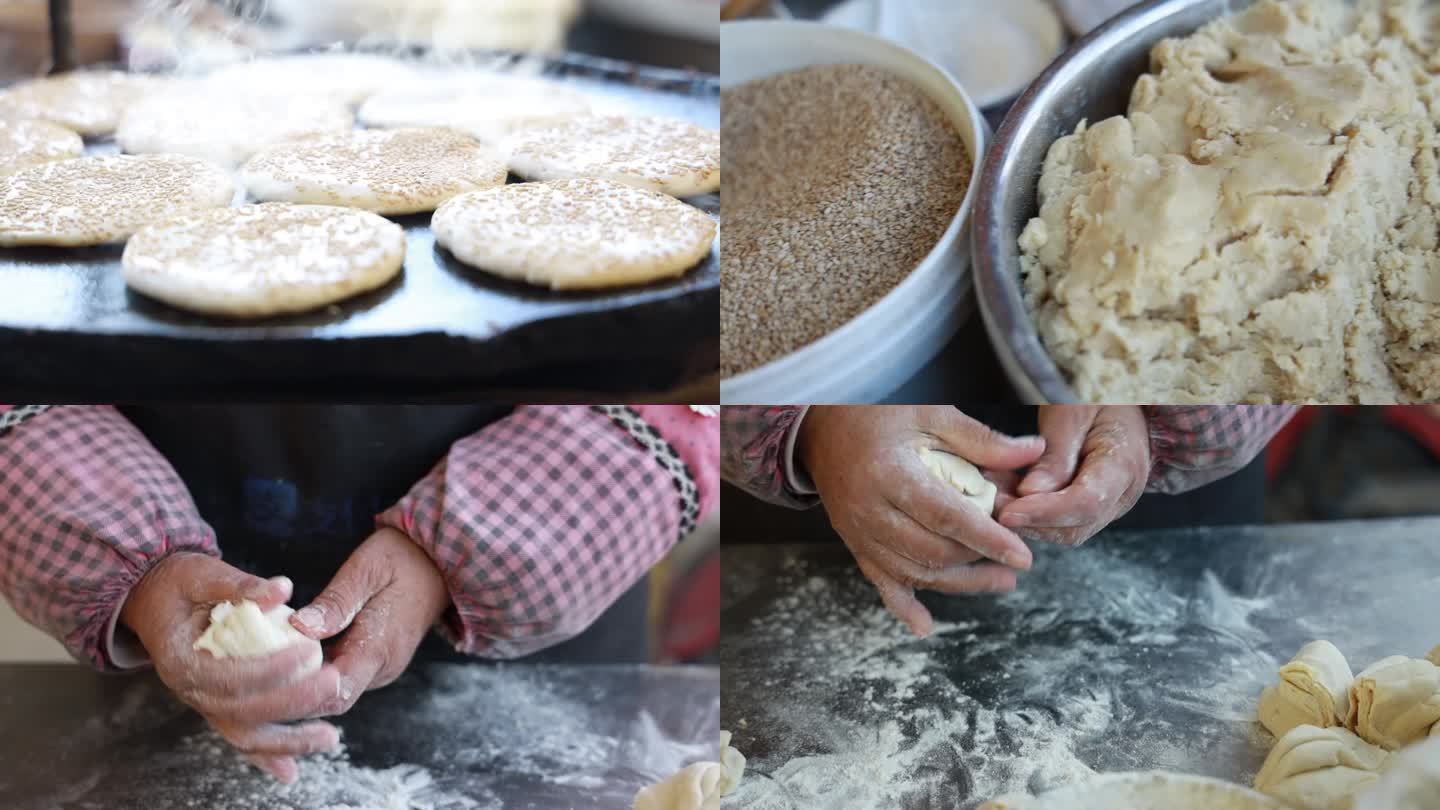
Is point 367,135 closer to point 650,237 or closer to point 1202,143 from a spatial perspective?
point 650,237

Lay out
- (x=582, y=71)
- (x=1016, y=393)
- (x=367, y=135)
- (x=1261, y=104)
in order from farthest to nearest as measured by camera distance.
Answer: (x=582, y=71)
(x=367, y=135)
(x=1261, y=104)
(x=1016, y=393)

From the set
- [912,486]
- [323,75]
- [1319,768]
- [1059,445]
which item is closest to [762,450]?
[912,486]

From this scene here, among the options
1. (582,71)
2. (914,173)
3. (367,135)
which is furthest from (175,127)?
(914,173)

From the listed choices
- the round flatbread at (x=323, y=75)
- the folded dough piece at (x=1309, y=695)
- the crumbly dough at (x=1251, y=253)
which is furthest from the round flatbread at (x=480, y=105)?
the folded dough piece at (x=1309, y=695)

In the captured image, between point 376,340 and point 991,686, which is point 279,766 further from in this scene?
point 991,686

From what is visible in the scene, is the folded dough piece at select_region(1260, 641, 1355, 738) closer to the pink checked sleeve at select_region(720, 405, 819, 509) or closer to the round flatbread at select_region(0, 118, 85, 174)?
the pink checked sleeve at select_region(720, 405, 819, 509)

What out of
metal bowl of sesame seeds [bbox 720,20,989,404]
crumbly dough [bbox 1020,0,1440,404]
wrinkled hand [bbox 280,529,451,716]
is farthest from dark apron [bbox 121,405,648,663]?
crumbly dough [bbox 1020,0,1440,404]
